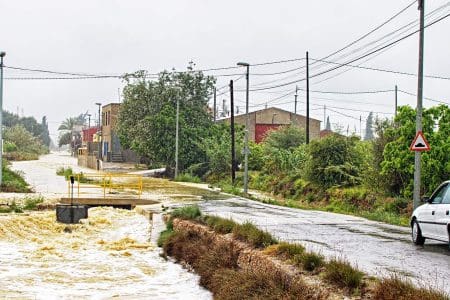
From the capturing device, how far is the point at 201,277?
15.8 m

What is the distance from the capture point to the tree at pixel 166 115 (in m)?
60.6

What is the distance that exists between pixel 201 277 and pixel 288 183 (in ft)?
101

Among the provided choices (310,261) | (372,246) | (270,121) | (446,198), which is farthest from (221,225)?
(270,121)

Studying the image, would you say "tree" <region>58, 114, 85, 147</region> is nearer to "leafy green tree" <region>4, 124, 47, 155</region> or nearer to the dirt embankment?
"leafy green tree" <region>4, 124, 47, 155</region>

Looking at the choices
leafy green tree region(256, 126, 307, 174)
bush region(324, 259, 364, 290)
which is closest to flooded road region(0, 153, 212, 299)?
bush region(324, 259, 364, 290)

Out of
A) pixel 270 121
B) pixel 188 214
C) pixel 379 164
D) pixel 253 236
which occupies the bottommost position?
pixel 188 214

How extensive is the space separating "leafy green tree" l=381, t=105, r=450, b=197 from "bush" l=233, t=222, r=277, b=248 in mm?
12846

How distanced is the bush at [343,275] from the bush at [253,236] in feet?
13.8

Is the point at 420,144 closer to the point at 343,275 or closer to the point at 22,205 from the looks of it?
the point at 343,275

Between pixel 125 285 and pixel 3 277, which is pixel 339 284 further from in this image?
pixel 3 277

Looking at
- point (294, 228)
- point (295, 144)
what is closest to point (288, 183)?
point (295, 144)

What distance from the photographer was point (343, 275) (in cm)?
1030

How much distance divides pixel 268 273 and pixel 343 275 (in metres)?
2.00

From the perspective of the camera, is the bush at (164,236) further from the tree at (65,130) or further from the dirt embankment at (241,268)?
the tree at (65,130)
